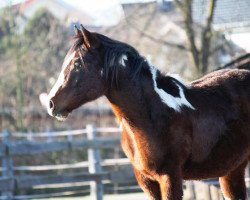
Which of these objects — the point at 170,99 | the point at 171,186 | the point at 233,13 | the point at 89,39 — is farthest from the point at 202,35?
the point at 233,13

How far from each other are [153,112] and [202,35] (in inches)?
435

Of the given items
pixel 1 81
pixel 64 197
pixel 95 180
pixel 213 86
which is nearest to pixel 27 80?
pixel 1 81

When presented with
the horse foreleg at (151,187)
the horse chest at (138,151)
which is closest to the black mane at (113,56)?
the horse chest at (138,151)

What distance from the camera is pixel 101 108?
25.2m

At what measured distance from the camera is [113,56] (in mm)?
4898

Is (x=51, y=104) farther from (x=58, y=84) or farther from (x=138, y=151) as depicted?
(x=138, y=151)

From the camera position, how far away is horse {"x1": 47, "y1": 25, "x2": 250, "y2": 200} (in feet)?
15.8

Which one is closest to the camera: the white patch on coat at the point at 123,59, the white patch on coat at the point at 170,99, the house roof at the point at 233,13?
the white patch on coat at the point at 123,59

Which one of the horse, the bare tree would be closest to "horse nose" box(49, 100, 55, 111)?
the horse

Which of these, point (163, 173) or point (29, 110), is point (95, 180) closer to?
point (163, 173)

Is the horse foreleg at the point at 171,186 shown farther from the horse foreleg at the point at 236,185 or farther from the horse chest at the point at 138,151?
the horse foreleg at the point at 236,185

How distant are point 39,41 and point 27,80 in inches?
143

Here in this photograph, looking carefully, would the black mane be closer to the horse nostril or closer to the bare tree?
the horse nostril

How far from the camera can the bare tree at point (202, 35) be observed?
15.5 m
